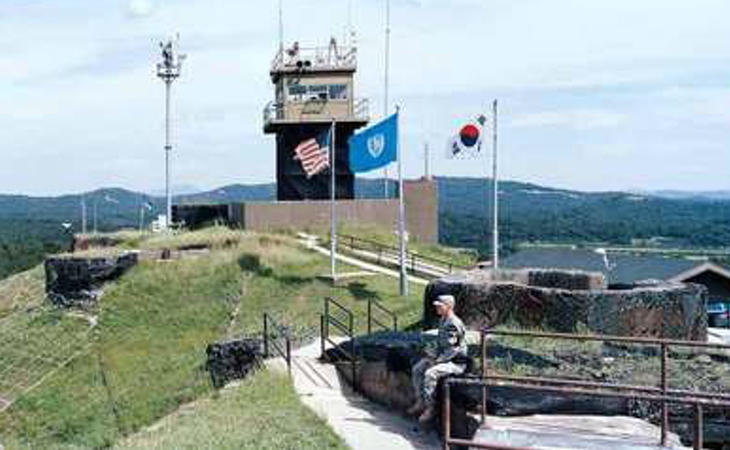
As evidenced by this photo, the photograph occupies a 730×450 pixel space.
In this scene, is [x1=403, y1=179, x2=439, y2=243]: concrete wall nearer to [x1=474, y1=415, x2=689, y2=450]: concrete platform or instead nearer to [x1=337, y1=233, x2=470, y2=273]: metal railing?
[x1=337, y1=233, x2=470, y2=273]: metal railing

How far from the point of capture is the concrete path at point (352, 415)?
1252 cm

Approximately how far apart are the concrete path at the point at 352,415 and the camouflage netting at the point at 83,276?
14.2m

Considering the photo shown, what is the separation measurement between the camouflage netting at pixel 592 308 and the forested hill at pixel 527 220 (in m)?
41.6

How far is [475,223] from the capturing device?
386ft

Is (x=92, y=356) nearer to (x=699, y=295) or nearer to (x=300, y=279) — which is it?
(x=300, y=279)

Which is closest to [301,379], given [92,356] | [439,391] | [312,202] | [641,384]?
[439,391]

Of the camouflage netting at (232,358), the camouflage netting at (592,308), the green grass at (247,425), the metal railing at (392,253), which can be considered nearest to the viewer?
the green grass at (247,425)

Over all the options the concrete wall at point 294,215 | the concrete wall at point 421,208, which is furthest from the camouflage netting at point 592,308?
the concrete wall at point 421,208

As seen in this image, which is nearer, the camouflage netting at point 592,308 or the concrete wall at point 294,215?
the camouflage netting at point 592,308

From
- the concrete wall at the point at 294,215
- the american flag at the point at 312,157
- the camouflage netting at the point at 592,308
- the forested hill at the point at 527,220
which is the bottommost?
the forested hill at the point at 527,220

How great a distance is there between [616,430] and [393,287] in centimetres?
1779

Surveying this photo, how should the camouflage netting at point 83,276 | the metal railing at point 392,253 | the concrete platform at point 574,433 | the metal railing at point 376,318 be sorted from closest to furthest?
the concrete platform at point 574,433, the metal railing at point 376,318, the camouflage netting at point 83,276, the metal railing at point 392,253

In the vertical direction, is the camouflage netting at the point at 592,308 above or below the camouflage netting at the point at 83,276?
above

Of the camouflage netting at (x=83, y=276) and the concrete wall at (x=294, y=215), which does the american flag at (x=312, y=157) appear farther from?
the concrete wall at (x=294, y=215)
